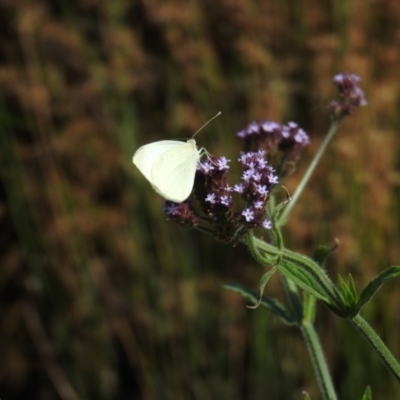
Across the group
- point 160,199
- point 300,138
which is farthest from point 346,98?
point 160,199

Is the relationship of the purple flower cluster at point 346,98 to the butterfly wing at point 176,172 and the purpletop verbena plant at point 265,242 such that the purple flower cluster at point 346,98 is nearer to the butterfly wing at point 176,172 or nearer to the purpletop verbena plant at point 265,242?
the purpletop verbena plant at point 265,242

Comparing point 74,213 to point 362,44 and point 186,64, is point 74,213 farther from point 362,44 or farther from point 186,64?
point 362,44

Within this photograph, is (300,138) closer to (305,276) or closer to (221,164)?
(221,164)

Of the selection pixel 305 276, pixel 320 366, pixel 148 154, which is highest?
pixel 148 154

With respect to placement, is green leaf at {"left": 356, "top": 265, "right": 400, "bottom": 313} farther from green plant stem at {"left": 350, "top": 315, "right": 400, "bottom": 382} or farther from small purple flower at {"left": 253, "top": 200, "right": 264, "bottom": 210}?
small purple flower at {"left": 253, "top": 200, "right": 264, "bottom": 210}

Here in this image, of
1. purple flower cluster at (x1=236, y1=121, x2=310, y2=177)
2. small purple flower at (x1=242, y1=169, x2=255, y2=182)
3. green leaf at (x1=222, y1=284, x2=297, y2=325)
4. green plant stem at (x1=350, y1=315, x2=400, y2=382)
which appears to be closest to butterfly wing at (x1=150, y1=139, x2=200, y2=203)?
small purple flower at (x1=242, y1=169, x2=255, y2=182)

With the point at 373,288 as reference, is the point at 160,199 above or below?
above

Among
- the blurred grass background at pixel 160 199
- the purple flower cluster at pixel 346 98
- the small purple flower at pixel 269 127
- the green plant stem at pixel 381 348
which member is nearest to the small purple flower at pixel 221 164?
the small purple flower at pixel 269 127
